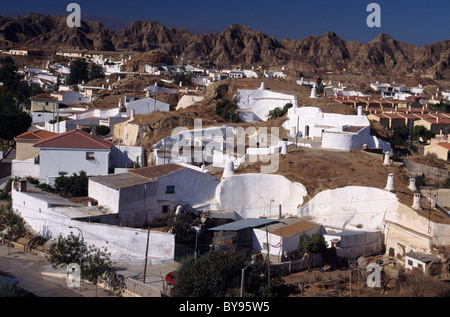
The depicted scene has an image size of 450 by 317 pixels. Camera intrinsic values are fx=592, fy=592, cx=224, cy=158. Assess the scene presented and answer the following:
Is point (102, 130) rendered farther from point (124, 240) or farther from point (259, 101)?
point (124, 240)

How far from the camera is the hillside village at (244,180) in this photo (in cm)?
1867

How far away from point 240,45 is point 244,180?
10251cm

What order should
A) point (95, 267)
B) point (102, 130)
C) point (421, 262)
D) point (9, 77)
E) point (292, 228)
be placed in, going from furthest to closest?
point (9, 77), point (102, 130), point (292, 228), point (421, 262), point (95, 267)

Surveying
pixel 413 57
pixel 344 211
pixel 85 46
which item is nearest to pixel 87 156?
pixel 344 211

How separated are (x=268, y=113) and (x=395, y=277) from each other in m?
20.5

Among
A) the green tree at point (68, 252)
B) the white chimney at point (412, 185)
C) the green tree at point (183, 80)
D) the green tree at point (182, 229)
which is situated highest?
the green tree at point (183, 80)

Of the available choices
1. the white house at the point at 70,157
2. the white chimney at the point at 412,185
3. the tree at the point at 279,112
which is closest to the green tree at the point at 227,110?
the tree at the point at 279,112

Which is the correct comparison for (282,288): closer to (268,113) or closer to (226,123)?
(226,123)

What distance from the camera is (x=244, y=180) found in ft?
73.0

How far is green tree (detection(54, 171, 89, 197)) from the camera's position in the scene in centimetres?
2289

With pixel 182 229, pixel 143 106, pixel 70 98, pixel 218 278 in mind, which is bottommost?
pixel 218 278

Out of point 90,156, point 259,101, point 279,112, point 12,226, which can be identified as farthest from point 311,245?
point 259,101

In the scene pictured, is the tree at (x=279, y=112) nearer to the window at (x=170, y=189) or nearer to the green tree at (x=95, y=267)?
the window at (x=170, y=189)

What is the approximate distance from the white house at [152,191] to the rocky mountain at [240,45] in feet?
280
